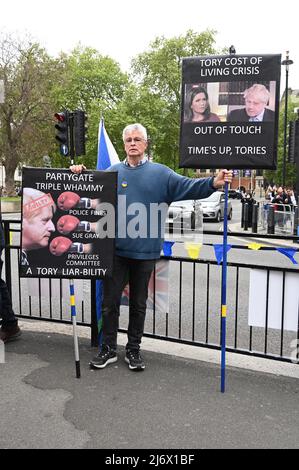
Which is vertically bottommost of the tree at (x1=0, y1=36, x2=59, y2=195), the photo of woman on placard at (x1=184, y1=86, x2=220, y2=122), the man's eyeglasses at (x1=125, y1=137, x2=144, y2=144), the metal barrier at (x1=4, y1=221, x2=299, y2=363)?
the metal barrier at (x1=4, y1=221, x2=299, y2=363)

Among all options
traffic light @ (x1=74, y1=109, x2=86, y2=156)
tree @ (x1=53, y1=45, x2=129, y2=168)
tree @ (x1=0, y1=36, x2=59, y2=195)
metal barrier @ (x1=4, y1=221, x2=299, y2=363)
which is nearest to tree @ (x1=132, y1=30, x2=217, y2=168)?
tree @ (x1=53, y1=45, x2=129, y2=168)

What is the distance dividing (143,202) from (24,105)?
3562 centimetres

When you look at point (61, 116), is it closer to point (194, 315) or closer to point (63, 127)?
point (63, 127)

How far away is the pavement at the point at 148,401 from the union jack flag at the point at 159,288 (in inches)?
16.7

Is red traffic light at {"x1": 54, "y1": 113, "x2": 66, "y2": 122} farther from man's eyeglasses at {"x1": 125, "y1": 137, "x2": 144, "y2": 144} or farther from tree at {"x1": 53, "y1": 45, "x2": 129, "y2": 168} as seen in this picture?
tree at {"x1": 53, "y1": 45, "x2": 129, "y2": 168}

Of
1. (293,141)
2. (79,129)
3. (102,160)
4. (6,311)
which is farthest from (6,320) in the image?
(293,141)

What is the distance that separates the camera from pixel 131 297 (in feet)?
13.6

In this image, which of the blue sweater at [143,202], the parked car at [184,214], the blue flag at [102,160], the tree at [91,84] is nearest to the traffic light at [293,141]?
the parked car at [184,214]

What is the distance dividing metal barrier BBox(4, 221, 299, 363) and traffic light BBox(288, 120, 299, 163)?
7451 mm

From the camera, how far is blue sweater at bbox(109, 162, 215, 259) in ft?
12.7

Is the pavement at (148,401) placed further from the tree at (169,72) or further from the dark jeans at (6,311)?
the tree at (169,72)

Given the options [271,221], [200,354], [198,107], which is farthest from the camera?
[271,221]

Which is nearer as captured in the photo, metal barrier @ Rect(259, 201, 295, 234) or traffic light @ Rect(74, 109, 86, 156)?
traffic light @ Rect(74, 109, 86, 156)
